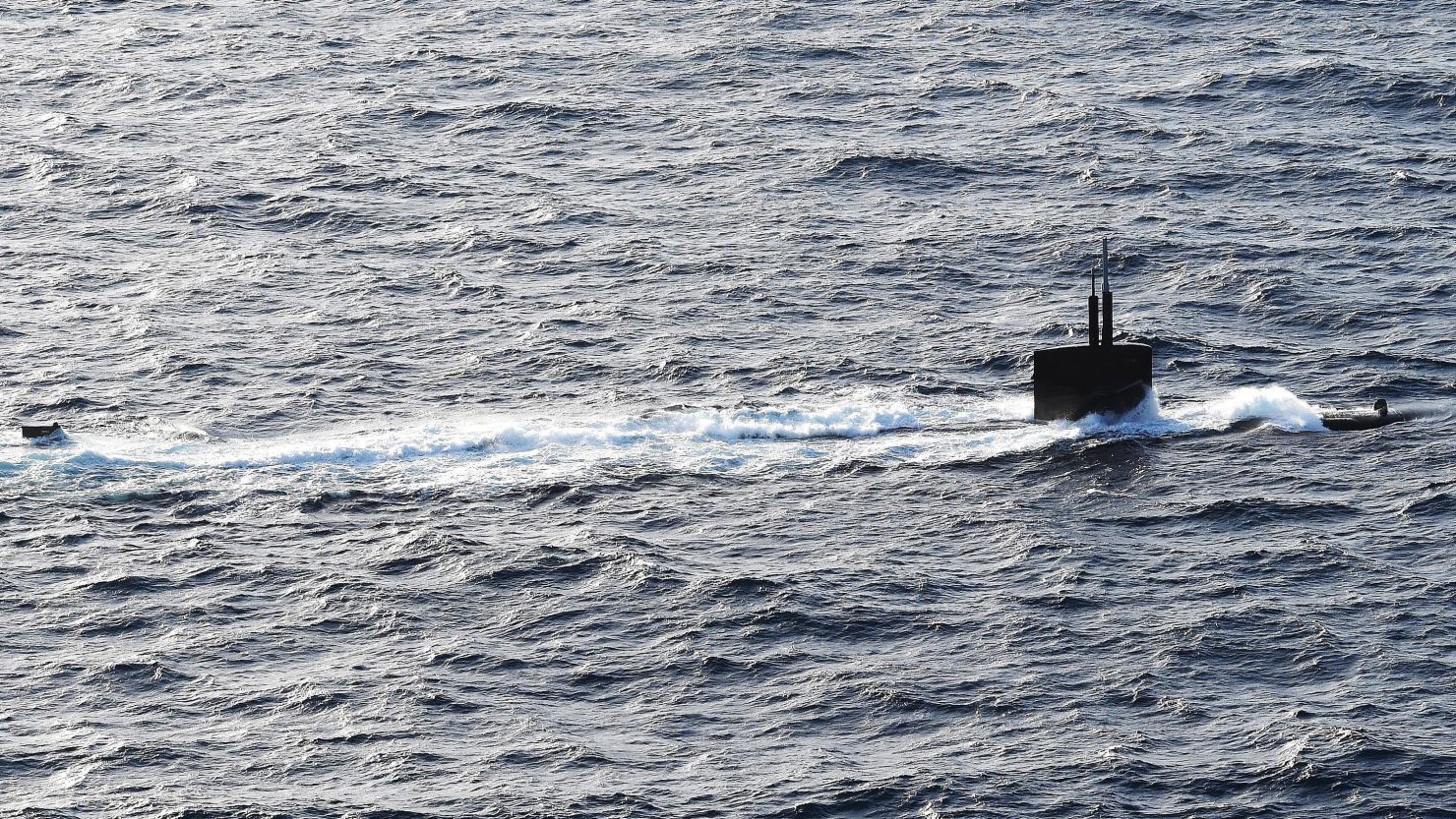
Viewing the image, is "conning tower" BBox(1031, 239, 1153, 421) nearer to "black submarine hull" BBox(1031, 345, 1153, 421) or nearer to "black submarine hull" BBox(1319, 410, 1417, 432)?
"black submarine hull" BBox(1031, 345, 1153, 421)

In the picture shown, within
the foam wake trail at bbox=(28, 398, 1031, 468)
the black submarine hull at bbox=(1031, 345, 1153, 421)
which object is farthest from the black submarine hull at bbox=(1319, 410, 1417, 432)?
the foam wake trail at bbox=(28, 398, 1031, 468)

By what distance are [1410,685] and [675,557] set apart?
1153 inches

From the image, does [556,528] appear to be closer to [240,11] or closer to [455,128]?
[455,128]

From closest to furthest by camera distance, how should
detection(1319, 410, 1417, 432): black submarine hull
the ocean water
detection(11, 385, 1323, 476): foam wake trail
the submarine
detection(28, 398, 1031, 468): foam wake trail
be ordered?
the ocean water → detection(11, 385, 1323, 476): foam wake trail → detection(28, 398, 1031, 468): foam wake trail → detection(1319, 410, 1417, 432): black submarine hull → the submarine

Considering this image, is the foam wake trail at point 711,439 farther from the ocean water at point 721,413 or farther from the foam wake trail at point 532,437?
the ocean water at point 721,413

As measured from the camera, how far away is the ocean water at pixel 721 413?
83938mm

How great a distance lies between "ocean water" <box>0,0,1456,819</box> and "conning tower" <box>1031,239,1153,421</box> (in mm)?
1287

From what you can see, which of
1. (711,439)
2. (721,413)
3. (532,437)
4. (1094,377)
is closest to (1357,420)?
(1094,377)

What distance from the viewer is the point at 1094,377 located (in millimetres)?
112375

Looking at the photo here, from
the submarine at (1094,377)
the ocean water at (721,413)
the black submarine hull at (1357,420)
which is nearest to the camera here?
the ocean water at (721,413)

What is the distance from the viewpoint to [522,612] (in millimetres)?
93562

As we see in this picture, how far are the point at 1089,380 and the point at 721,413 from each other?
17.2 metres

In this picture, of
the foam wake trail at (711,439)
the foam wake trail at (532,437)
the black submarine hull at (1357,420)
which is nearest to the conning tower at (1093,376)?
the foam wake trail at (711,439)

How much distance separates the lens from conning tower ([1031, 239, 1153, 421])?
11225 cm
